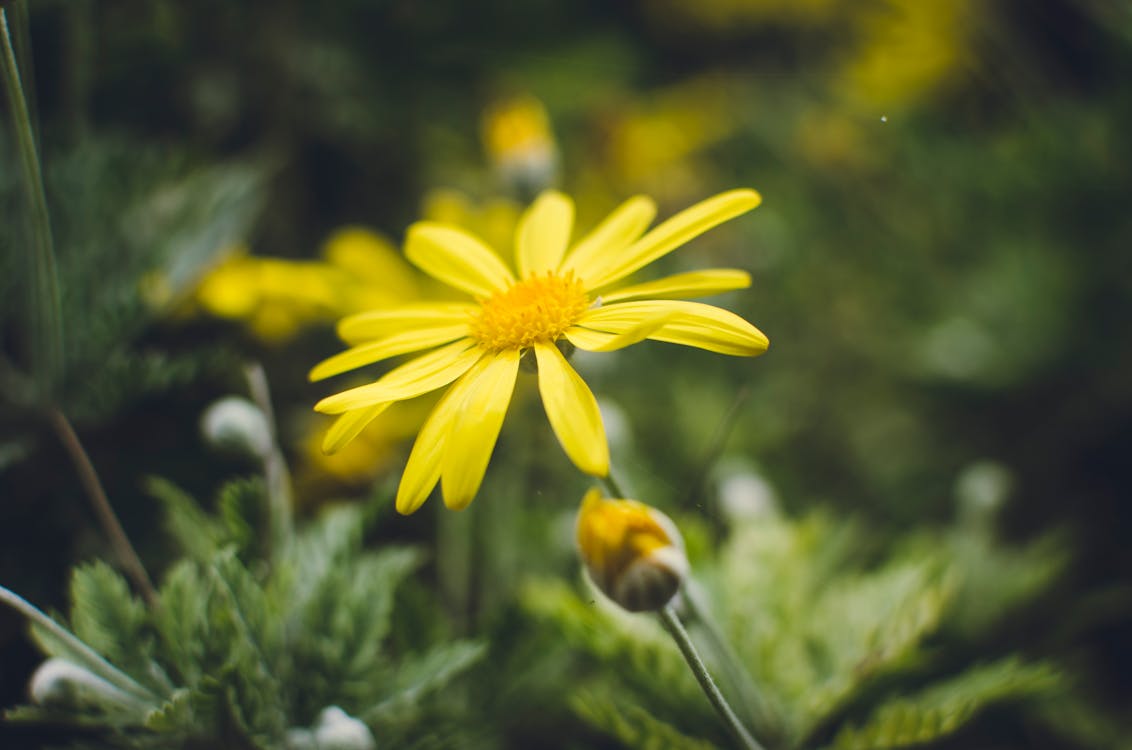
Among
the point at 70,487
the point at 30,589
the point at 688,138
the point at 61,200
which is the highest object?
the point at 688,138

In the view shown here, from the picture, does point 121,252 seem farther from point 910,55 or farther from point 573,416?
point 910,55

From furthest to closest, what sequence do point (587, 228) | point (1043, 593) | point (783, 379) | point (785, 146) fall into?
point (785, 146), point (783, 379), point (587, 228), point (1043, 593)

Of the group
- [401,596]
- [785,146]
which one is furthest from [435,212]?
[785,146]

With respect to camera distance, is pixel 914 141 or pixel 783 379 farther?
pixel 914 141

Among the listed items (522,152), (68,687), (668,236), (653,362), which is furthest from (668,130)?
(68,687)

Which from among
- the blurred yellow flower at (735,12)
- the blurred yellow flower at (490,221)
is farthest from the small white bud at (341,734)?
the blurred yellow flower at (735,12)

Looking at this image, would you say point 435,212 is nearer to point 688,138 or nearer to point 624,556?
point 624,556

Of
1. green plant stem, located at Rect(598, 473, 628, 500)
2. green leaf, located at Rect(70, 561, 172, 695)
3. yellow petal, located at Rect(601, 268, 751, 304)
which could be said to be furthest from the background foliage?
yellow petal, located at Rect(601, 268, 751, 304)
